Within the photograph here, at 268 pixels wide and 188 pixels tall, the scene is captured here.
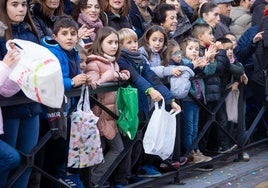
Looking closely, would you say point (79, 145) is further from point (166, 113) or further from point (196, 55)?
point (196, 55)

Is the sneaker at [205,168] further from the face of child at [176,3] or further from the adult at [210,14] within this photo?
the face of child at [176,3]

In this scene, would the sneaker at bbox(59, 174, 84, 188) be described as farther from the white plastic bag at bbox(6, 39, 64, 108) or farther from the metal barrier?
the white plastic bag at bbox(6, 39, 64, 108)

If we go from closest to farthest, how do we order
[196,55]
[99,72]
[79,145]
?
1. [79,145]
2. [99,72]
3. [196,55]

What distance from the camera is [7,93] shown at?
533 cm

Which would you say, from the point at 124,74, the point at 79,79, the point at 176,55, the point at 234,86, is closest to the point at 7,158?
the point at 79,79

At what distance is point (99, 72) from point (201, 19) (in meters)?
2.52

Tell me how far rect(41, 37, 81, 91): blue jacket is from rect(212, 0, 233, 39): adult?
3.13m

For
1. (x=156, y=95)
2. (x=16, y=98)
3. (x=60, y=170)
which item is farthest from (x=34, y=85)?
(x=156, y=95)

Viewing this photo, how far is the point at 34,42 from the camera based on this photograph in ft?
19.2

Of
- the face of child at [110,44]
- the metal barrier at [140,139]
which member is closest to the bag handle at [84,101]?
the metal barrier at [140,139]

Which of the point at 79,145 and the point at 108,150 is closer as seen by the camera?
the point at 79,145

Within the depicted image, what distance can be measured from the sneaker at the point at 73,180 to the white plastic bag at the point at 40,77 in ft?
3.74

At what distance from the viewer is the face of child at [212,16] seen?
8.60m

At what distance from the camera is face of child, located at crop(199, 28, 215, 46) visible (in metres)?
8.02
